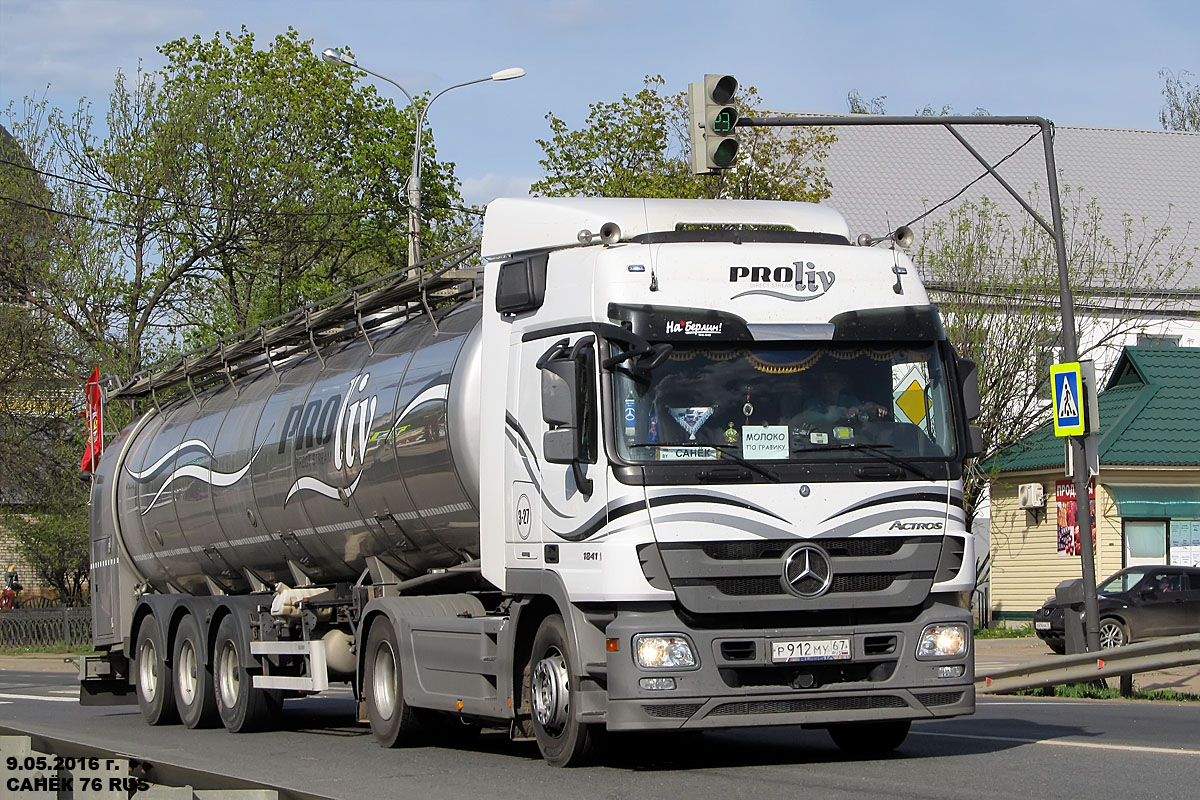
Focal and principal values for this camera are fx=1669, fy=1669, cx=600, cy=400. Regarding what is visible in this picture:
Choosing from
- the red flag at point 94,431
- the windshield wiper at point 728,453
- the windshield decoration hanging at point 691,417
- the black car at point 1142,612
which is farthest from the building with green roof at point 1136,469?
the windshield decoration hanging at point 691,417

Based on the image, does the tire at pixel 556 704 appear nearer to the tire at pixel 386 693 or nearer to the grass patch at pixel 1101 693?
the tire at pixel 386 693

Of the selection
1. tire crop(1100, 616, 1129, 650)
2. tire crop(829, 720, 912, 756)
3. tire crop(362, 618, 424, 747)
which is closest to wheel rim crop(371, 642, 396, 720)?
tire crop(362, 618, 424, 747)

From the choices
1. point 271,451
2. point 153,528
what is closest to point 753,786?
point 271,451

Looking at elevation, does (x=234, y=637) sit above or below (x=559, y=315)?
below

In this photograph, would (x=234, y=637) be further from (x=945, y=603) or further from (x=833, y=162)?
(x=833, y=162)

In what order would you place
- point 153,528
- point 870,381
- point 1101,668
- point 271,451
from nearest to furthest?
point 870,381
point 271,451
point 1101,668
point 153,528

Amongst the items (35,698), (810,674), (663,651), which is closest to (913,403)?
(810,674)

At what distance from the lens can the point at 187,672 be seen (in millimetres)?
17500

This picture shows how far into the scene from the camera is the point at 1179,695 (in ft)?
59.5

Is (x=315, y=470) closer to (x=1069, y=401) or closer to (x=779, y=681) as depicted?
(x=779, y=681)

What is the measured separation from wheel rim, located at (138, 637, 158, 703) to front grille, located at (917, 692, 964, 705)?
10.2 m

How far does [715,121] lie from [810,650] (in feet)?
29.5

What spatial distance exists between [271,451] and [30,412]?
28.0 meters

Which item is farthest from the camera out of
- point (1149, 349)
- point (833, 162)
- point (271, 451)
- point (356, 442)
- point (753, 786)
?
point (833, 162)
